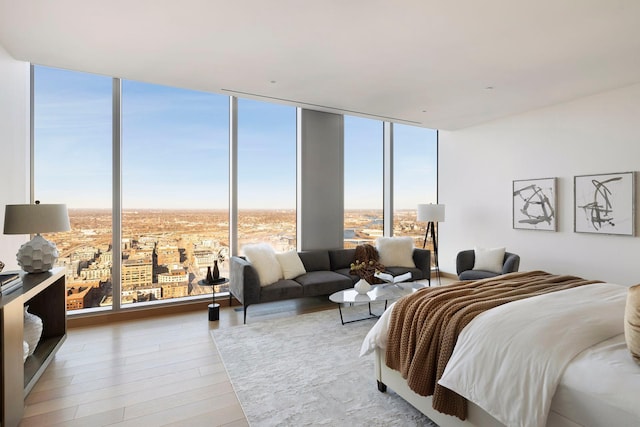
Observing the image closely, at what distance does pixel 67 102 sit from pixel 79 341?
8.42ft

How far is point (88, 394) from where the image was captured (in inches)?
92.1

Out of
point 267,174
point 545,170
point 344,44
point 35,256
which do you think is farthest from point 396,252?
point 35,256

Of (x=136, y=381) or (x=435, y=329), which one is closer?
(x=435, y=329)

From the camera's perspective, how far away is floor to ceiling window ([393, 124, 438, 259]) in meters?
6.05

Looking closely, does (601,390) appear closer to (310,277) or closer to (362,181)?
(310,277)

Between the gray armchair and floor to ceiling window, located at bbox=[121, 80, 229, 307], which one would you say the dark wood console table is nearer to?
floor to ceiling window, located at bbox=[121, 80, 229, 307]

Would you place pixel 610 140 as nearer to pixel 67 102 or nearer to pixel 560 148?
pixel 560 148

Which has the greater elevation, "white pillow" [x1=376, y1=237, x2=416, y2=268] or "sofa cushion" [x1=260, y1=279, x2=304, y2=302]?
"white pillow" [x1=376, y1=237, x2=416, y2=268]

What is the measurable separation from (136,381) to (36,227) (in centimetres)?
137

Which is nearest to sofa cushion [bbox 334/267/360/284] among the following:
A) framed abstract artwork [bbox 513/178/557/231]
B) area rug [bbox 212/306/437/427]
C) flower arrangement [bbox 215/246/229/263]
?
area rug [bbox 212/306/437/427]

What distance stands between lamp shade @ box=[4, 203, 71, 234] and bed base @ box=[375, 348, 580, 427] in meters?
2.61

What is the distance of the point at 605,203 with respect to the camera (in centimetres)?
412

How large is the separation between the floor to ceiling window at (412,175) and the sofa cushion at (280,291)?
2628 millimetres

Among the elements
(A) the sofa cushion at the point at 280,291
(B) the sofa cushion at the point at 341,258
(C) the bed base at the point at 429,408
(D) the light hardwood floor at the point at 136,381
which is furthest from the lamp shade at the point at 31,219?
(B) the sofa cushion at the point at 341,258
